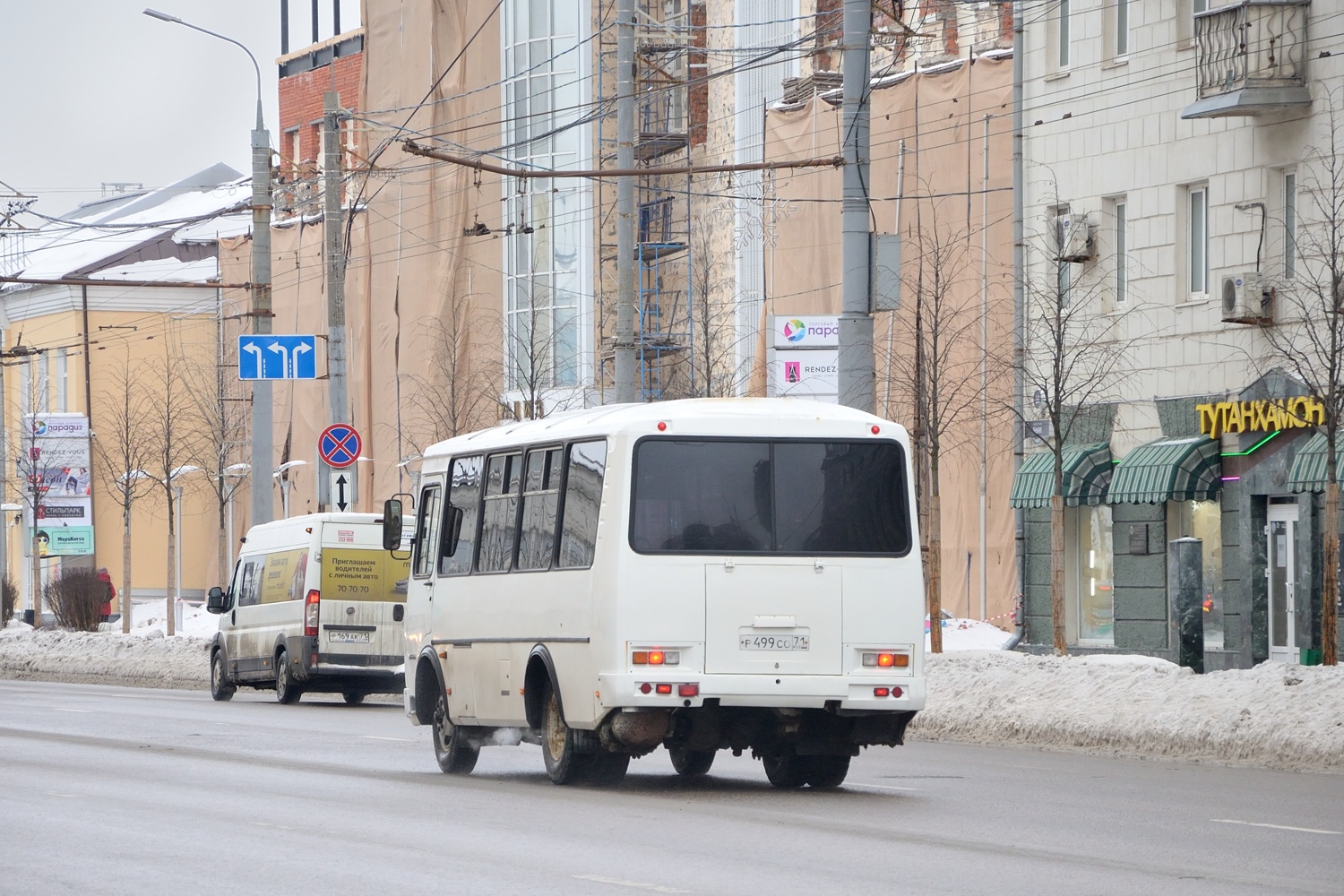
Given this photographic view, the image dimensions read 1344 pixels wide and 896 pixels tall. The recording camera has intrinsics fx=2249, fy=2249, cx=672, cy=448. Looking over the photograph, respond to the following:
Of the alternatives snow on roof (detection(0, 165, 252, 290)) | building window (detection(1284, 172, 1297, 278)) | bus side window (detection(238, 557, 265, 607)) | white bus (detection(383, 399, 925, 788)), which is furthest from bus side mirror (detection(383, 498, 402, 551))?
snow on roof (detection(0, 165, 252, 290))

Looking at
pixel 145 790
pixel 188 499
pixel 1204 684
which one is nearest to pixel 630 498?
pixel 145 790

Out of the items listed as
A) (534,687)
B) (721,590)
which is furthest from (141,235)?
(721,590)

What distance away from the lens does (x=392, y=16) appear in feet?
178

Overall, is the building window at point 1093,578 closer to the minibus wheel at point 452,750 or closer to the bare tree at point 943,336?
the bare tree at point 943,336

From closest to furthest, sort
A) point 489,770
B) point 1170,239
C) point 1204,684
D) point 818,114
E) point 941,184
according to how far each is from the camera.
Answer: point 489,770 → point 1204,684 → point 1170,239 → point 941,184 → point 818,114

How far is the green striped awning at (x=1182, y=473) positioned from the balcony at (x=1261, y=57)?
4.54 meters

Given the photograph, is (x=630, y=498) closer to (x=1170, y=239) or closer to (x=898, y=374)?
(x=1170, y=239)

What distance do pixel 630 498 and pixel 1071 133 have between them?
20.1 m

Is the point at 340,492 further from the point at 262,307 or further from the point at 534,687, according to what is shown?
the point at 534,687

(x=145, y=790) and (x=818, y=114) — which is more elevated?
(x=818, y=114)

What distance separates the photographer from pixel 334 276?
3341 centimetres

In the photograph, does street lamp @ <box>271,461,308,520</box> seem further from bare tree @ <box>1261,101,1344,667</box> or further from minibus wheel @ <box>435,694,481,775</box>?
minibus wheel @ <box>435,694,481,775</box>

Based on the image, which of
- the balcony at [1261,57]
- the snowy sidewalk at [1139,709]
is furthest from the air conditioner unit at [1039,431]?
the snowy sidewalk at [1139,709]

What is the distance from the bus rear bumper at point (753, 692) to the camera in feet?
48.9
